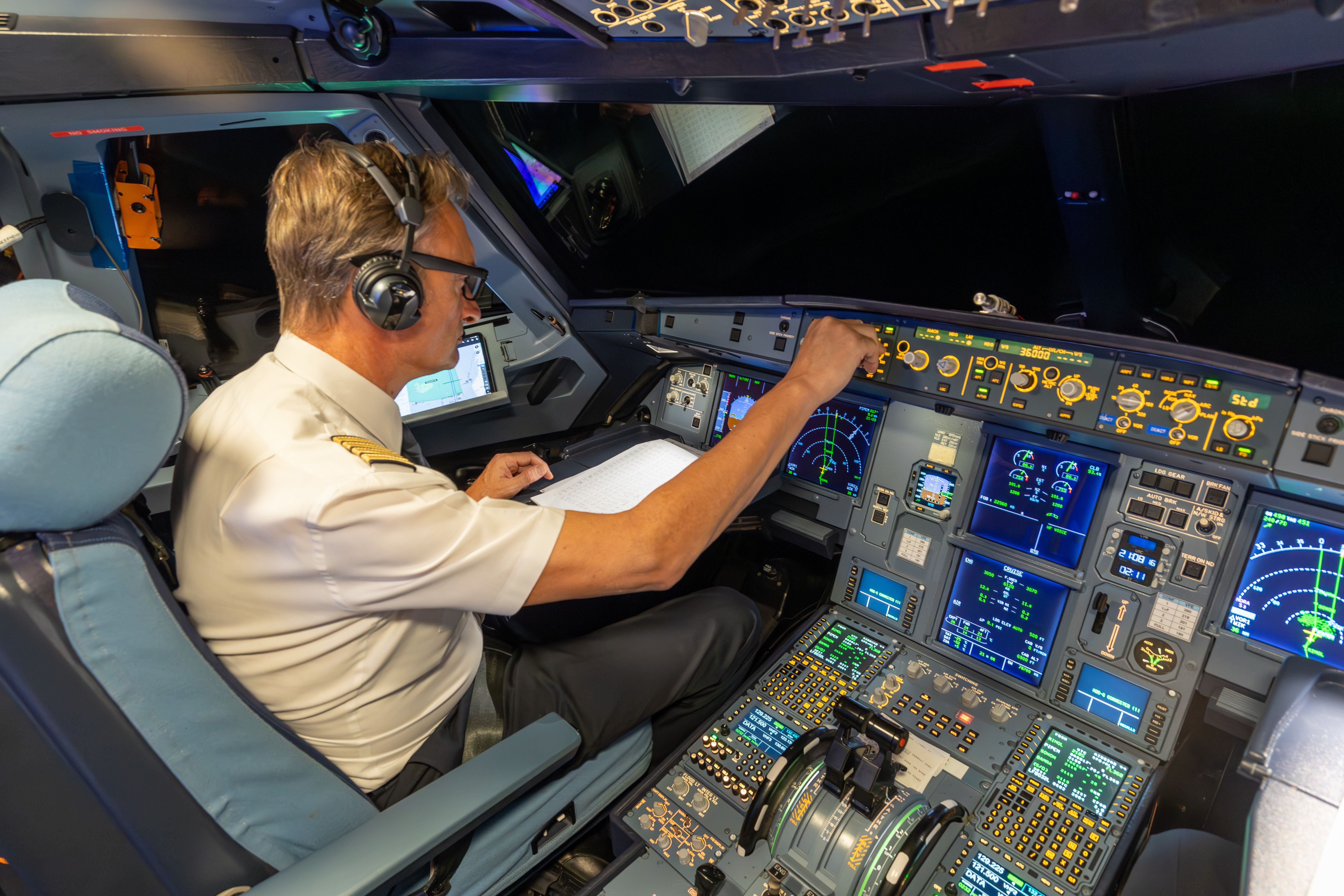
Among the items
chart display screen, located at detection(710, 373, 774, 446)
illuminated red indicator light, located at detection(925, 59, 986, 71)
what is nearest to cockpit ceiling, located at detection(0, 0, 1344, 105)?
illuminated red indicator light, located at detection(925, 59, 986, 71)

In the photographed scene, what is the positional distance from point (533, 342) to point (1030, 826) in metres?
2.37

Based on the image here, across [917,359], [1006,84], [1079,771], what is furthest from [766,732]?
[1006,84]

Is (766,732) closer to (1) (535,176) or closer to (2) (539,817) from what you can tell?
(2) (539,817)

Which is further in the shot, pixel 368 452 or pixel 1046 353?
pixel 1046 353

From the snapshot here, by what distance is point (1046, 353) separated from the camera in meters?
1.56

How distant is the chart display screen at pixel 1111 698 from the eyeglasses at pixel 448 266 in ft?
5.36

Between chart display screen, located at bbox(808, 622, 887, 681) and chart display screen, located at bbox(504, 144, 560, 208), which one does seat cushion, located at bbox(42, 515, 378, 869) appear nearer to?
chart display screen, located at bbox(808, 622, 887, 681)

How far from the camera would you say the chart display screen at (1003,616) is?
5.58ft

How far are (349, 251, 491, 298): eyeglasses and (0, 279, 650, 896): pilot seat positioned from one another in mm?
358

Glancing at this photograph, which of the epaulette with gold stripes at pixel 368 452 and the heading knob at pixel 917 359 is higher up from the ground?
the heading knob at pixel 917 359

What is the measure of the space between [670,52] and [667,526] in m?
0.90

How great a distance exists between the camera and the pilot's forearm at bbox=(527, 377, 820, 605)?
41.3 inches

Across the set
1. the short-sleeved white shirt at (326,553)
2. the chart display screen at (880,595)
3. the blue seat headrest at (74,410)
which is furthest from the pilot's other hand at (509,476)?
the blue seat headrest at (74,410)

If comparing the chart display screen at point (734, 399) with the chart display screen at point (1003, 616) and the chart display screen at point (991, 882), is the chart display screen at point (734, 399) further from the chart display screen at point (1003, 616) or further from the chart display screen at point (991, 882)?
the chart display screen at point (991, 882)
